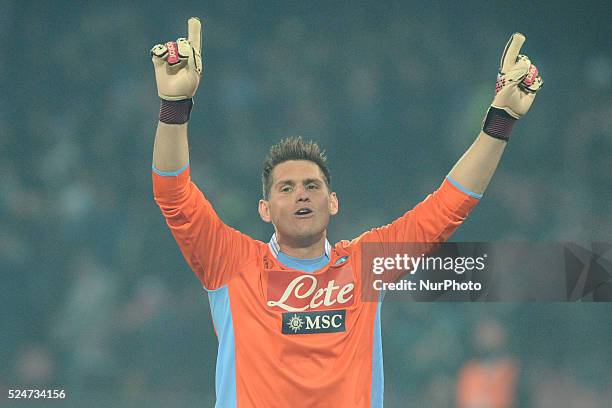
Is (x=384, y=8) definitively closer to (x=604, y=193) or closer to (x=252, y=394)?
(x=604, y=193)

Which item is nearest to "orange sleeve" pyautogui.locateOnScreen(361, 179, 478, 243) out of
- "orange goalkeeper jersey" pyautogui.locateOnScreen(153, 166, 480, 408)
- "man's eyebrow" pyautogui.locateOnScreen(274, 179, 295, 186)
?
"orange goalkeeper jersey" pyautogui.locateOnScreen(153, 166, 480, 408)

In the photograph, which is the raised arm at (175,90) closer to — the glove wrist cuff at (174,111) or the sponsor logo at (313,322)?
the glove wrist cuff at (174,111)

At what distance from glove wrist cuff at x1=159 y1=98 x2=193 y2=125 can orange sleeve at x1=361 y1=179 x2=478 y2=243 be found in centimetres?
57

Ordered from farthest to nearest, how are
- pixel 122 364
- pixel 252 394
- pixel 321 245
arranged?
pixel 122 364 < pixel 321 245 < pixel 252 394

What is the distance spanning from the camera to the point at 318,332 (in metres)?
1.79

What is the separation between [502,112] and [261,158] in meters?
1.65

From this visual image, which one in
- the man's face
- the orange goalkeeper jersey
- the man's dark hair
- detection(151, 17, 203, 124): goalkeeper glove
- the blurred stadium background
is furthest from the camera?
the blurred stadium background

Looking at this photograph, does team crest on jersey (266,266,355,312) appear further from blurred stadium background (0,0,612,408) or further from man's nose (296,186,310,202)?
blurred stadium background (0,0,612,408)

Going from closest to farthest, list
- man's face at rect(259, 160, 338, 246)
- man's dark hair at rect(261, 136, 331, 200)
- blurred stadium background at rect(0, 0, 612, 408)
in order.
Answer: man's face at rect(259, 160, 338, 246) < man's dark hair at rect(261, 136, 331, 200) < blurred stadium background at rect(0, 0, 612, 408)

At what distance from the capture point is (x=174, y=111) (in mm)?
1664

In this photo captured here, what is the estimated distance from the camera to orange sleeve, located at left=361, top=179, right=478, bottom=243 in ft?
6.01

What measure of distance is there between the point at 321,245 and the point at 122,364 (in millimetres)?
1605

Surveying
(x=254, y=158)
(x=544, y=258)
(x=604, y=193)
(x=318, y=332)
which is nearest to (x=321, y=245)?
(x=318, y=332)

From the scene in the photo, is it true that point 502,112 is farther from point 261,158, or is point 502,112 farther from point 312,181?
point 261,158
